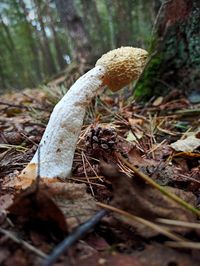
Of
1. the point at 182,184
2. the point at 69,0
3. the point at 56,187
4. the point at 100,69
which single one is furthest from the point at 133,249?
the point at 69,0

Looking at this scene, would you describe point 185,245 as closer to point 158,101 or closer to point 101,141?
point 101,141

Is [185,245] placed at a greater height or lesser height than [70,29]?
lesser

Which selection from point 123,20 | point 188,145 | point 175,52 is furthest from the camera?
point 123,20

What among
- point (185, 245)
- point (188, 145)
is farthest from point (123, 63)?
point (185, 245)

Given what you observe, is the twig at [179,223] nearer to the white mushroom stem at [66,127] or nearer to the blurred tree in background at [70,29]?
the white mushroom stem at [66,127]

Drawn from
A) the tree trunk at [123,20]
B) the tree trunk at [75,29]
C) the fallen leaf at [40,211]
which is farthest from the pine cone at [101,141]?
the tree trunk at [123,20]

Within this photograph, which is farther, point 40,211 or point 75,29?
point 75,29
